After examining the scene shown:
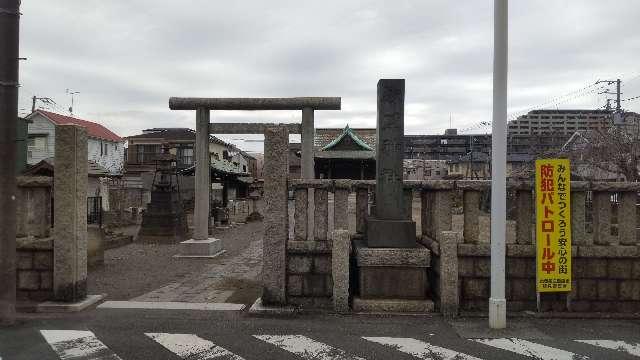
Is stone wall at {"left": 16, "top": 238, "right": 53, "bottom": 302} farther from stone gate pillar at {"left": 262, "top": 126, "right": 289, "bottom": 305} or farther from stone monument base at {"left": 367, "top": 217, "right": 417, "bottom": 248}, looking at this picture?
stone monument base at {"left": 367, "top": 217, "right": 417, "bottom": 248}

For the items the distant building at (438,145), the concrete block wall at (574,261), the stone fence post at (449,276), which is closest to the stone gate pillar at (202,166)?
the concrete block wall at (574,261)

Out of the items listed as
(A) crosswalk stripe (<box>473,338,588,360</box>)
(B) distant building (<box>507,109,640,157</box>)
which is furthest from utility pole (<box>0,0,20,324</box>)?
(B) distant building (<box>507,109,640,157</box>)

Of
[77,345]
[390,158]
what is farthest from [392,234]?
[77,345]

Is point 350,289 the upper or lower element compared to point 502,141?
lower

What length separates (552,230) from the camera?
629 cm

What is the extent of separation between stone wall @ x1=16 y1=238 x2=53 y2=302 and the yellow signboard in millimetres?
7542

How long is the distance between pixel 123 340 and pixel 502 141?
18.4 feet

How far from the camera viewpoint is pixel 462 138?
5569 cm

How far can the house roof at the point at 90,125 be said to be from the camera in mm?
33062

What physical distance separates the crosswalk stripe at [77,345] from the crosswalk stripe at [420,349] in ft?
10.3

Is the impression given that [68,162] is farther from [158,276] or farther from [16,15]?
[158,276]

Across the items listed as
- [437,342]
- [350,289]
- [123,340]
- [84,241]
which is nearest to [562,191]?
[437,342]

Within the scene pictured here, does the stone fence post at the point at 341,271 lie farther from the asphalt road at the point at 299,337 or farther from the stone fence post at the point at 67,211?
the stone fence post at the point at 67,211

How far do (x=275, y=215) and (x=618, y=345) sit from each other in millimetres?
4803
